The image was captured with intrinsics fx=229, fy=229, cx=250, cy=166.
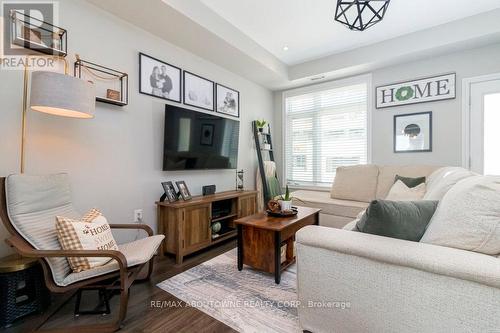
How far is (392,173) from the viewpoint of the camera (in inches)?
129

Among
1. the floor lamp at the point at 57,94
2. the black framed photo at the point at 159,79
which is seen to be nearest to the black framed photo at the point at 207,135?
the black framed photo at the point at 159,79

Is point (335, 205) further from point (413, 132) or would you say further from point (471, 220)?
point (471, 220)

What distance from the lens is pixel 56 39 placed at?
1909mm

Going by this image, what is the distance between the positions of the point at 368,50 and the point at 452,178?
2628mm

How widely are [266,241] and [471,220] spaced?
142 cm

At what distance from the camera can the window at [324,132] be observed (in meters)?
3.97

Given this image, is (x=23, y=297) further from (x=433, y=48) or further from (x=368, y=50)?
(x=433, y=48)

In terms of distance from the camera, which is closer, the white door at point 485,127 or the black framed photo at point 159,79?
the black framed photo at point 159,79

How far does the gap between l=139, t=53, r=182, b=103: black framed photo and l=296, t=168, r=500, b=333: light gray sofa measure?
7.66 ft

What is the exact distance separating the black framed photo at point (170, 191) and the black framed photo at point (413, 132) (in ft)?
11.1

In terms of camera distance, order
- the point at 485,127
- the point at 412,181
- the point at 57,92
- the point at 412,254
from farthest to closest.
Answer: the point at 485,127, the point at 412,181, the point at 57,92, the point at 412,254

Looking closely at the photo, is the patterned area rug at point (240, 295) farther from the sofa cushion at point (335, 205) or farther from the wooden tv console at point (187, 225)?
the sofa cushion at point (335, 205)

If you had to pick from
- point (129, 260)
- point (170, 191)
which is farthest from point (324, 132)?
point (129, 260)

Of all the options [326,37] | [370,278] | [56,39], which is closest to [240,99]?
[326,37]
